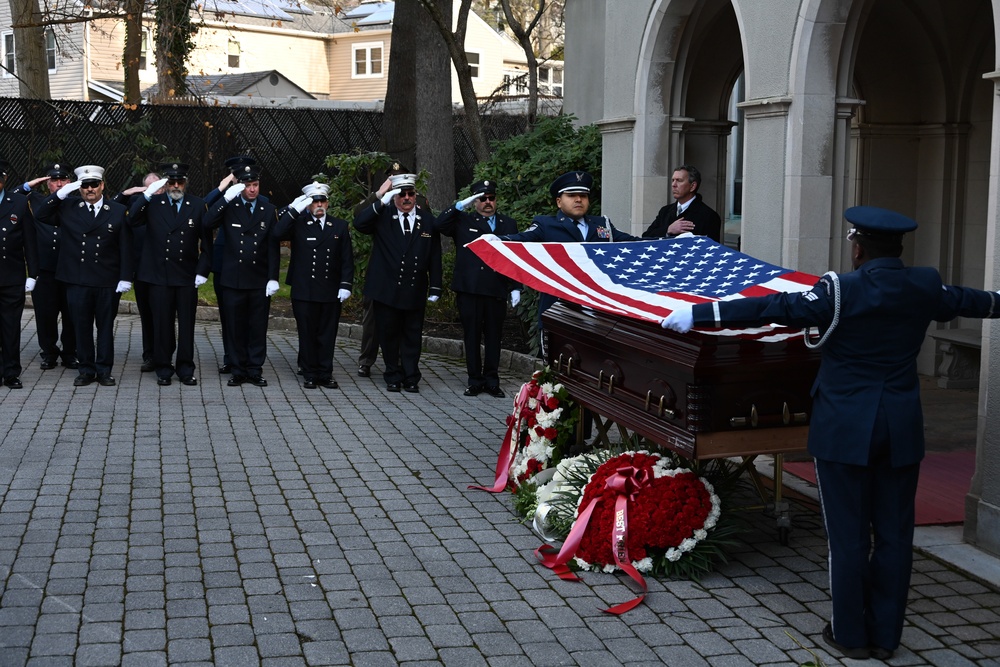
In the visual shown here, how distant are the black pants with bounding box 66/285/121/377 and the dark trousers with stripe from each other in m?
7.53

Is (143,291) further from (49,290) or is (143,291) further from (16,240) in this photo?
(16,240)

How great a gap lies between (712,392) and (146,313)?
697 centimetres

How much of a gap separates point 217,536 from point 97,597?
1.02 metres

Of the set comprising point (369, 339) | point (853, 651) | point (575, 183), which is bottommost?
point (853, 651)

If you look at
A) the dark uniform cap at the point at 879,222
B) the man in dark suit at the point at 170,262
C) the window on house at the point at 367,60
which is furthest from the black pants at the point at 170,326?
the window on house at the point at 367,60

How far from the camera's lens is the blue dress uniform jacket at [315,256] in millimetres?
10773

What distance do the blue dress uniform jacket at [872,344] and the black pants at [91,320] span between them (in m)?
7.33

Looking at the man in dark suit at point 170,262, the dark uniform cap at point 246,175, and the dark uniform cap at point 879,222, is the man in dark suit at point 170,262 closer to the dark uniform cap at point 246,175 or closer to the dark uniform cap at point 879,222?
the dark uniform cap at point 246,175

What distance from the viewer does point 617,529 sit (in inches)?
228

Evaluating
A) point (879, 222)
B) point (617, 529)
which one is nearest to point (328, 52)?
point (617, 529)

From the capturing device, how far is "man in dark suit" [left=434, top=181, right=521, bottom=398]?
10.5 m

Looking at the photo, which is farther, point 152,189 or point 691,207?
point 152,189

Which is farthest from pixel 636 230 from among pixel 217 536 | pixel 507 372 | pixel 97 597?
pixel 97 597

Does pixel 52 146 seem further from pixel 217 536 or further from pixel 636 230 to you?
pixel 217 536
